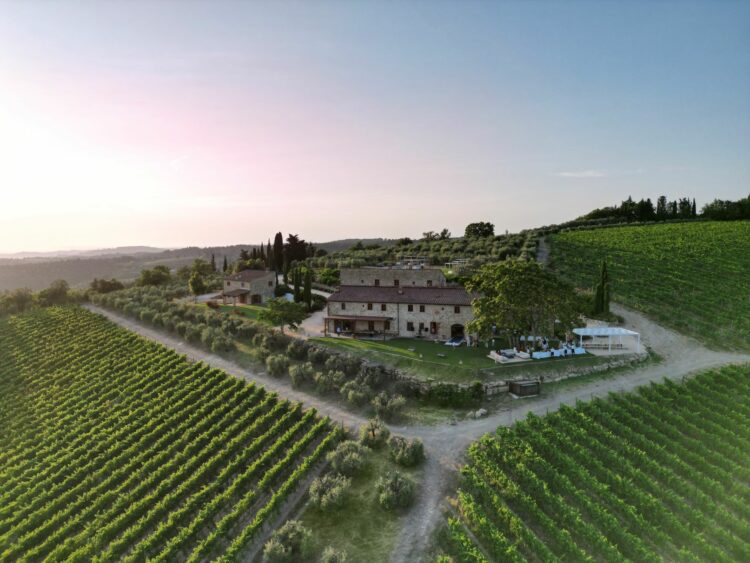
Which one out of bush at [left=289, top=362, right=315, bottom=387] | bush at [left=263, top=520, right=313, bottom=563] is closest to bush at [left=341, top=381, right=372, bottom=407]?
bush at [left=289, top=362, right=315, bottom=387]

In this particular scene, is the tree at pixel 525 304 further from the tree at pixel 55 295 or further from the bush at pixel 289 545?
the tree at pixel 55 295

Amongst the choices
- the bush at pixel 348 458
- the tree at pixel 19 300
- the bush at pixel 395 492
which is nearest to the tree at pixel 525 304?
the bush at pixel 348 458

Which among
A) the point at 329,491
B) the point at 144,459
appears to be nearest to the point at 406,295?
the point at 329,491

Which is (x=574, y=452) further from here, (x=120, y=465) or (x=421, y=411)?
(x=120, y=465)

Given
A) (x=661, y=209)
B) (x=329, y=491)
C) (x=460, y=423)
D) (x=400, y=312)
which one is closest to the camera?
(x=329, y=491)

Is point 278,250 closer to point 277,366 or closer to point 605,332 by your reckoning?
point 277,366

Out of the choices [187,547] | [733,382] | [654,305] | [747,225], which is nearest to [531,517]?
[187,547]

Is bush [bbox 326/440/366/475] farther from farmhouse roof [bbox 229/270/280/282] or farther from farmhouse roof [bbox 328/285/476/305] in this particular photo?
farmhouse roof [bbox 229/270/280/282]
